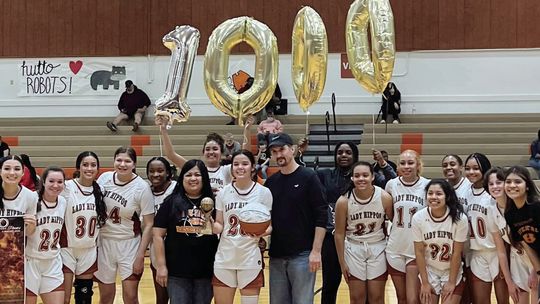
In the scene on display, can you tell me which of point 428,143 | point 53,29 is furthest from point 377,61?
point 53,29

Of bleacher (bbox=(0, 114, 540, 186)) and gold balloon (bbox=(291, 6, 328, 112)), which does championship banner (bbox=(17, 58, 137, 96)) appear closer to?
bleacher (bbox=(0, 114, 540, 186))

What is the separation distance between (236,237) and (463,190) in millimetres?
1767

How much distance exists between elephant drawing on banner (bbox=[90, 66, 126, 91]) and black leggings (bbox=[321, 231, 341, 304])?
9.91 m

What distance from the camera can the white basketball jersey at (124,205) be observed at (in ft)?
16.9

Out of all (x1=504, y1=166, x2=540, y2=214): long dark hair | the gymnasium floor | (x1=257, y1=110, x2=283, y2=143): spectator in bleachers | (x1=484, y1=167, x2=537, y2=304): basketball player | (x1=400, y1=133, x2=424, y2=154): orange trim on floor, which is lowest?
the gymnasium floor

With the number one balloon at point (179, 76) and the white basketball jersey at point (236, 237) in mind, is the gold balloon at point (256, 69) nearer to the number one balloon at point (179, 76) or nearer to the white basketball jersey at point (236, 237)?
the number one balloon at point (179, 76)

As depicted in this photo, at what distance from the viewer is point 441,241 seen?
4.89 m

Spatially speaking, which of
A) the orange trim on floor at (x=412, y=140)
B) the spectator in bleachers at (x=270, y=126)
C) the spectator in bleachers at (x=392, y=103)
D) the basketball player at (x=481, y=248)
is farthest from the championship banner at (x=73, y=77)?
the basketball player at (x=481, y=248)

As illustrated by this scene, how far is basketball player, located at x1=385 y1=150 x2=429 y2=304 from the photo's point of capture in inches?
203

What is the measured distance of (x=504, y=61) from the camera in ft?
43.8

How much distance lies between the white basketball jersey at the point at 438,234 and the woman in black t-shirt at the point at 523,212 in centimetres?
34

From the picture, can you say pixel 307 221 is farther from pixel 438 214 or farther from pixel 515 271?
pixel 515 271

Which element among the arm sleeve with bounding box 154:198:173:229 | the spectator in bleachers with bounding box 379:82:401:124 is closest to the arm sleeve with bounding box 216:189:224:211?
the arm sleeve with bounding box 154:198:173:229

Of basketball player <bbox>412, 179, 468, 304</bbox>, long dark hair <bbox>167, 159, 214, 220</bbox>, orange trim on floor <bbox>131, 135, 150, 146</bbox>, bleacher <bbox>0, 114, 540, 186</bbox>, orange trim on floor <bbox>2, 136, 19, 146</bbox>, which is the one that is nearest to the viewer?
long dark hair <bbox>167, 159, 214, 220</bbox>
